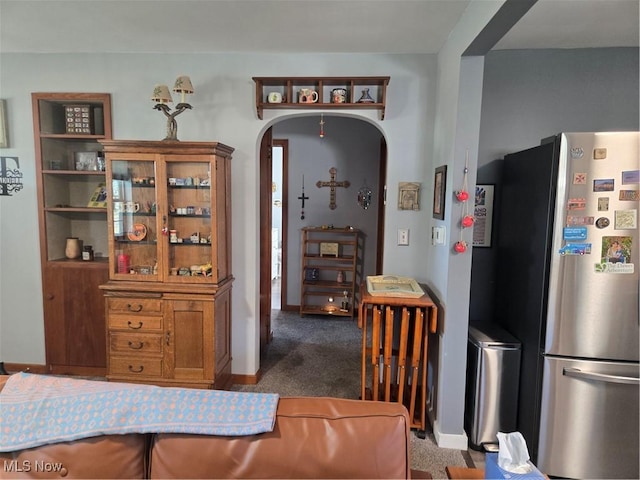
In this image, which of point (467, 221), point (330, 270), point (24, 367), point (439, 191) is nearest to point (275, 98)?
point (439, 191)

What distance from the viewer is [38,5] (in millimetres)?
2059

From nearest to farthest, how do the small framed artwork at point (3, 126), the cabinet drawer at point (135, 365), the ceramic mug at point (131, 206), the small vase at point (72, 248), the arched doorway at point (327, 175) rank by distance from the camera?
the cabinet drawer at point (135, 365) < the ceramic mug at point (131, 206) < the small framed artwork at point (3, 126) < the small vase at point (72, 248) < the arched doorway at point (327, 175)

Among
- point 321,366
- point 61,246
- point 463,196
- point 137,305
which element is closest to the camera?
point 463,196

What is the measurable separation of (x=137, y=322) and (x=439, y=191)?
227 cm

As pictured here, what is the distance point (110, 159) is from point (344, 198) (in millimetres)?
2765

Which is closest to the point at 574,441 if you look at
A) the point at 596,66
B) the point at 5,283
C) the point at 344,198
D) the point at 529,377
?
the point at 529,377

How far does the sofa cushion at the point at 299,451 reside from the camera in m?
0.95

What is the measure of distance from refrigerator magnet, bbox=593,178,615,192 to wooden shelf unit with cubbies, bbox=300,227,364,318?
2811mm

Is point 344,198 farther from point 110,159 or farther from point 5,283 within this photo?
point 5,283

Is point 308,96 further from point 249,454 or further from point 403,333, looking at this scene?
point 249,454

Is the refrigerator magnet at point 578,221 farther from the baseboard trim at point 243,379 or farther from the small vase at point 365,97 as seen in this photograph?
the baseboard trim at point 243,379

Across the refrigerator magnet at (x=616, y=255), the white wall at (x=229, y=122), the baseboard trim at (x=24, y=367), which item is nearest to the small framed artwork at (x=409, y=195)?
the white wall at (x=229, y=122)

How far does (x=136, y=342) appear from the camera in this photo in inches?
98.6

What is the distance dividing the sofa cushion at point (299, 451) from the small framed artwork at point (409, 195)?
1893 millimetres
